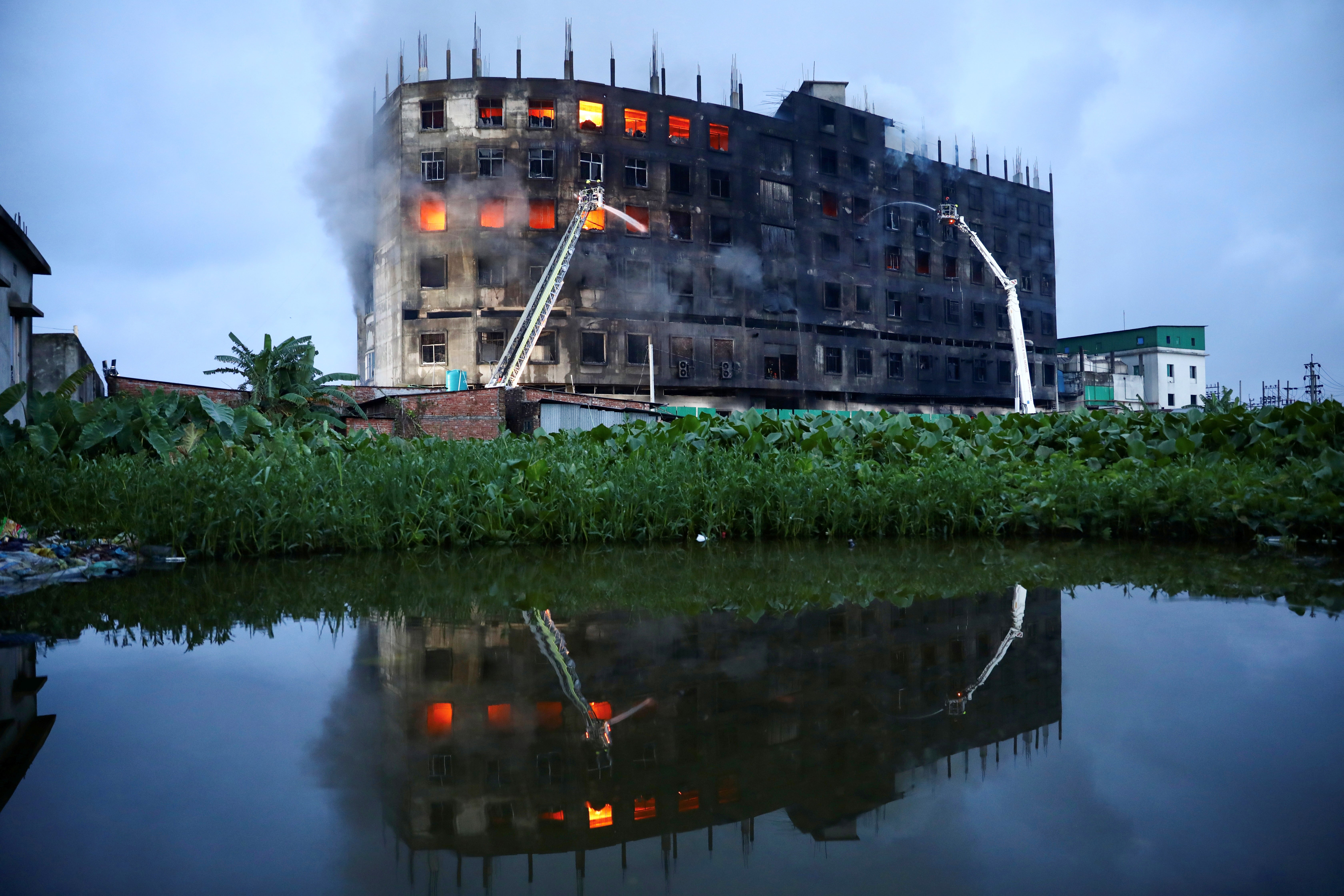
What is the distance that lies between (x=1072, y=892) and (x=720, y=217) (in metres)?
34.1

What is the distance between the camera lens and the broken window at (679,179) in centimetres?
3294

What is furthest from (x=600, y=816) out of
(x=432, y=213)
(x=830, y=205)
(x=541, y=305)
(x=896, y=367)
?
(x=896, y=367)

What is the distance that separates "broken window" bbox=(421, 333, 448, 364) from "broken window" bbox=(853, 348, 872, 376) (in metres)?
18.1

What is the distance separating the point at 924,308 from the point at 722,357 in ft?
40.9

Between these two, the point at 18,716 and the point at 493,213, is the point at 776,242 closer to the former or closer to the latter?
the point at 493,213

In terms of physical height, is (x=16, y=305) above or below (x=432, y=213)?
below

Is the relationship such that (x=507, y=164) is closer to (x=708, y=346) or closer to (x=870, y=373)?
(x=708, y=346)

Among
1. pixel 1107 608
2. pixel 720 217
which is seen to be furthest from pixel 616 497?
pixel 720 217

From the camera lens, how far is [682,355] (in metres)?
33.0

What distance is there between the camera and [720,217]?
111 feet

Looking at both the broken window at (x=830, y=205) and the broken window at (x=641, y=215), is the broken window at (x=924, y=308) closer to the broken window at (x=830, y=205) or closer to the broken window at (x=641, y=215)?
the broken window at (x=830, y=205)

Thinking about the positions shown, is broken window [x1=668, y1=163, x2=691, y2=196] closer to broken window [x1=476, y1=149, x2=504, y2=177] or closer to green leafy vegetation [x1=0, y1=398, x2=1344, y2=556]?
broken window [x1=476, y1=149, x2=504, y2=177]

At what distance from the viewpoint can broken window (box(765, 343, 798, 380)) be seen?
3494 cm

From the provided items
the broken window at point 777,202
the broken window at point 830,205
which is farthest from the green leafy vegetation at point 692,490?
the broken window at point 830,205
